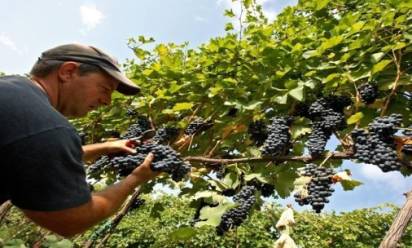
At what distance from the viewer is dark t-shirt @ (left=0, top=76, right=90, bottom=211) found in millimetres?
1534

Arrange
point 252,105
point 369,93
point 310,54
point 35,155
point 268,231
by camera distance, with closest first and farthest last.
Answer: point 35,155 < point 369,93 < point 310,54 < point 252,105 < point 268,231

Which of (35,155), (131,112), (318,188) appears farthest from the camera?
(131,112)

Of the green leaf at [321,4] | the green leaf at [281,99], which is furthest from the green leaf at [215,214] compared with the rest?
the green leaf at [321,4]

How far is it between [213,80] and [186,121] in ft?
1.23

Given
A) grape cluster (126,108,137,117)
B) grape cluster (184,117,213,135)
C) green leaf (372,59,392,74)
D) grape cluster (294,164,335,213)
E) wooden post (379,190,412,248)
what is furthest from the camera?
grape cluster (126,108,137,117)

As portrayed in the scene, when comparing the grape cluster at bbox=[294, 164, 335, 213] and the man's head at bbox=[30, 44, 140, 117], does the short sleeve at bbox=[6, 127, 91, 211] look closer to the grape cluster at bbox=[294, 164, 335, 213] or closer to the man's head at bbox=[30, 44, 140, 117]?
the man's head at bbox=[30, 44, 140, 117]

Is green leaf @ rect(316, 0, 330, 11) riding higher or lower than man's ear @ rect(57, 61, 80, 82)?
higher

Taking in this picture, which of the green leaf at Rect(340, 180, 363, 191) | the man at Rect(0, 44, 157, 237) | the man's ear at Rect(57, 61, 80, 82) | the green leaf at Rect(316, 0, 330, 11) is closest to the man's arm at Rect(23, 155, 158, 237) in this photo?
the man at Rect(0, 44, 157, 237)

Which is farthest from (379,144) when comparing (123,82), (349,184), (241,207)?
(123,82)

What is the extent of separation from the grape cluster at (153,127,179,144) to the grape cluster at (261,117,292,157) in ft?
2.64

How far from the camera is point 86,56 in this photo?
81.1 inches

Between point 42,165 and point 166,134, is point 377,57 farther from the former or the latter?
point 42,165

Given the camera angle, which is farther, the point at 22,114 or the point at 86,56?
the point at 86,56

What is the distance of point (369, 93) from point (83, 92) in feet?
5.61
